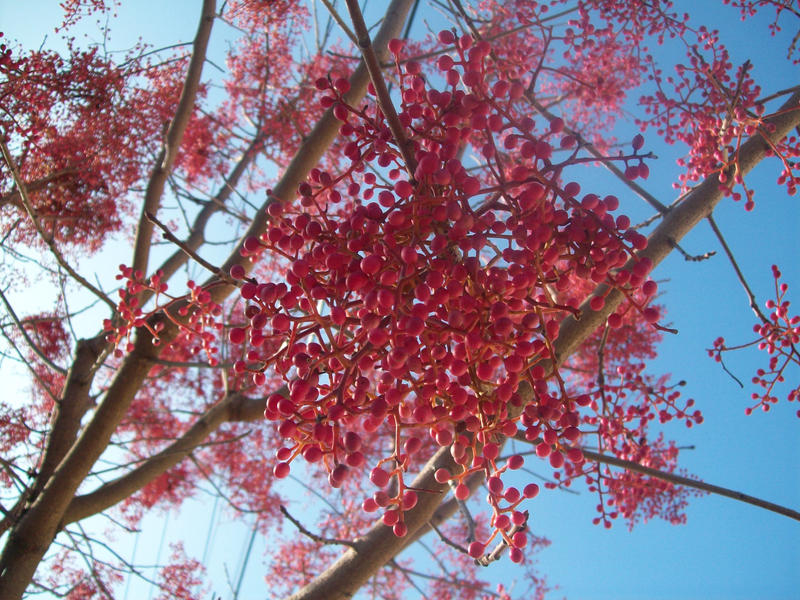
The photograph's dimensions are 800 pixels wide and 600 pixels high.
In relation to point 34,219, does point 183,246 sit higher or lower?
lower

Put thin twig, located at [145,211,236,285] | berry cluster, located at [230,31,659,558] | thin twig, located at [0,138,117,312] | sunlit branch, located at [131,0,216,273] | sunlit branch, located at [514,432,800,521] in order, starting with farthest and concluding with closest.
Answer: sunlit branch, located at [131,0,216,273], thin twig, located at [0,138,117,312], sunlit branch, located at [514,432,800,521], thin twig, located at [145,211,236,285], berry cluster, located at [230,31,659,558]

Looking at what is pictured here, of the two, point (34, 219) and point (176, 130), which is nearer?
point (34, 219)

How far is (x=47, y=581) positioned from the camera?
3475 mm

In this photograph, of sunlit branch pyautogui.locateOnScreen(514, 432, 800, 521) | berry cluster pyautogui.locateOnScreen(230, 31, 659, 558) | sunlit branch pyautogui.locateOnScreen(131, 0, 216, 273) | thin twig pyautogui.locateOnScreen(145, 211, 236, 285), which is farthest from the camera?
sunlit branch pyautogui.locateOnScreen(131, 0, 216, 273)

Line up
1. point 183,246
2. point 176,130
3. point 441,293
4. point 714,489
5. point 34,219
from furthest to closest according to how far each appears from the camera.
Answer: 1. point 176,130
2. point 34,219
3. point 714,489
4. point 183,246
5. point 441,293

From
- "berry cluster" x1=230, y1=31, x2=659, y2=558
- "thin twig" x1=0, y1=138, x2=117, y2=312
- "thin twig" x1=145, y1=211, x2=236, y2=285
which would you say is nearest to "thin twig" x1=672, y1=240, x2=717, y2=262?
"berry cluster" x1=230, y1=31, x2=659, y2=558

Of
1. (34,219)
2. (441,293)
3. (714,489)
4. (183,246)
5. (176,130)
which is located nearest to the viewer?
(441,293)

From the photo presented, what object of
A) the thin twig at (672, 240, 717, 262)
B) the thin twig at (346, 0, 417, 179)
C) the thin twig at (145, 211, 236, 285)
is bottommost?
the thin twig at (145, 211, 236, 285)

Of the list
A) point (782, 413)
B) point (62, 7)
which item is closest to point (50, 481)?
point (62, 7)

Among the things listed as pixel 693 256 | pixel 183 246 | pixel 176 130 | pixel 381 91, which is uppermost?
pixel 176 130

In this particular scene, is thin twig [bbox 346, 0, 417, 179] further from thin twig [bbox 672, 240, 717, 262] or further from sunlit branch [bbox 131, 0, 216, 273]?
sunlit branch [bbox 131, 0, 216, 273]

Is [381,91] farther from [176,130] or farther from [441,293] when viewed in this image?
[176,130]

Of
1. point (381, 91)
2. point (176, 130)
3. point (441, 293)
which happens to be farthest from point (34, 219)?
point (441, 293)

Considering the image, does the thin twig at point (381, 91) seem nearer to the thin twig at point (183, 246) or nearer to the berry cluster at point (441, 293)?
the berry cluster at point (441, 293)
